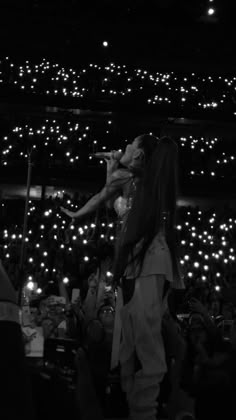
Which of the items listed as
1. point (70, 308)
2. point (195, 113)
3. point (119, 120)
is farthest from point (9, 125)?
point (70, 308)

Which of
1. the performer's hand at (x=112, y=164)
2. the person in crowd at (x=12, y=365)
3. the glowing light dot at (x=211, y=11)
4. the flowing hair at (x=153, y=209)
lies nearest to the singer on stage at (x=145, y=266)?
the flowing hair at (x=153, y=209)

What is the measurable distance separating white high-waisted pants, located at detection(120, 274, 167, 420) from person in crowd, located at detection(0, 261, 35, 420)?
1.64 metres

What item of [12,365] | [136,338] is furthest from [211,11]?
[12,365]

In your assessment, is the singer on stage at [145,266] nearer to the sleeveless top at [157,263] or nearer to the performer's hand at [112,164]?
the sleeveless top at [157,263]

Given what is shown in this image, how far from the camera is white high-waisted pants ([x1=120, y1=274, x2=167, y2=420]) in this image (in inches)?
95.0

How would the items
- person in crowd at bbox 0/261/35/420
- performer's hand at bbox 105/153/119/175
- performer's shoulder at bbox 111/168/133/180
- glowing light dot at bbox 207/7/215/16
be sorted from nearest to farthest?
person in crowd at bbox 0/261/35/420
performer's shoulder at bbox 111/168/133/180
performer's hand at bbox 105/153/119/175
glowing light dot at bbox 207/7/215/16

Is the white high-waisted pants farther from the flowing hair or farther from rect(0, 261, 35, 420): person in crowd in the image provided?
rect(0, 261, 35, 420): person in crowd

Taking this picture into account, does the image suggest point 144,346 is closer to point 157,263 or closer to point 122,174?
point 157,263

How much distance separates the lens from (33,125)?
61.7 ft

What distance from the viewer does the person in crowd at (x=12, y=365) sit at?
2.67 ft

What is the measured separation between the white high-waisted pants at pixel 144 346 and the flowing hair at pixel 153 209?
0.15 meters

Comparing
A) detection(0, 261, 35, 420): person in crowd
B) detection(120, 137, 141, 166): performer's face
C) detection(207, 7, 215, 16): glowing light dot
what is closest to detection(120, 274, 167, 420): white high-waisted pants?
detection(120, 137, 141, 166): performer's face

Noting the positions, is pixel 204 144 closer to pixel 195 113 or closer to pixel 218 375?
pixel 195 113

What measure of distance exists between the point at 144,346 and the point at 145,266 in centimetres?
37
